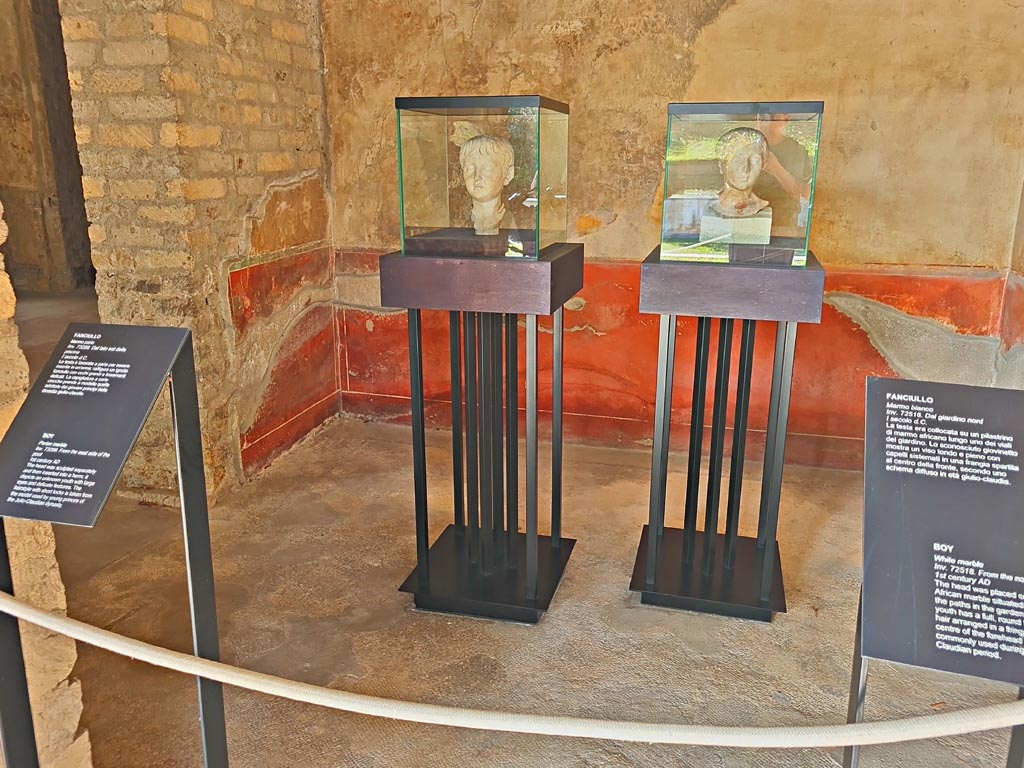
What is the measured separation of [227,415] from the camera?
12.9 feet

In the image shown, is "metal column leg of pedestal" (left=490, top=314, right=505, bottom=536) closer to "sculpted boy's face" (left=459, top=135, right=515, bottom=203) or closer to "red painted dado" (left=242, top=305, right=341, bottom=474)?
"sculpted boy's face" (left=459, top=135, right=515, bottom=203)

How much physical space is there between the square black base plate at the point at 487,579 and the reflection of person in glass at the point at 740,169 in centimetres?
152

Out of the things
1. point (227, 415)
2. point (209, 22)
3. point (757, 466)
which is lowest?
point (757, 466)

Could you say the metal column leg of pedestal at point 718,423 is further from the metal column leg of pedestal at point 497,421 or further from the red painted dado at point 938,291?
the red painted dado at point 938,291

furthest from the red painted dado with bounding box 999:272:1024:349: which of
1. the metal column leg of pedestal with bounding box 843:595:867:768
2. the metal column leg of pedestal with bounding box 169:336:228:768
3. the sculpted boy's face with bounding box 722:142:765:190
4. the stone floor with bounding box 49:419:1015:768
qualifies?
the metal column leg of pedestal with bounding box 169:336:228:768

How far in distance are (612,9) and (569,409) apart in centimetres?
217

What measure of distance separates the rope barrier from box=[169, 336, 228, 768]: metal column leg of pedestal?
178 mm

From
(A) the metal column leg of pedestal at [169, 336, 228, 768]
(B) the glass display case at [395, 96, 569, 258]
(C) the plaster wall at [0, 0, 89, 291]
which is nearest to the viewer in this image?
(A) the metal column leg of pedestal at [169, 336, 228, 768]

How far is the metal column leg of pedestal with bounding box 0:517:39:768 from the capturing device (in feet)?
5.75

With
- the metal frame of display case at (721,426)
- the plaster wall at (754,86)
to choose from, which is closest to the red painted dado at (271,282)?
the plaster wall at (754,86)

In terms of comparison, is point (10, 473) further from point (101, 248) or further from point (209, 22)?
point (209, 22)

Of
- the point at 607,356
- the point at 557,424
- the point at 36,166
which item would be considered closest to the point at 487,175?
the point at 557,424

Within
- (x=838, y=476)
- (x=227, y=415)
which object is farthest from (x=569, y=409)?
(x=227, y=415)

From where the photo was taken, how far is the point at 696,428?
124 inches
